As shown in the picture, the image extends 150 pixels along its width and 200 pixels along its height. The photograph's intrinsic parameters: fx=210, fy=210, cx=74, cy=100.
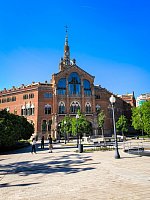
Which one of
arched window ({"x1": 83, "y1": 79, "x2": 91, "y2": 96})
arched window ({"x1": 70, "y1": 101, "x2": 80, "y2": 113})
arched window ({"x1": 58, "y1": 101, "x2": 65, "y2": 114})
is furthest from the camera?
arched window ({"x1": 83, "y1": 79, "x2": 91, "y2": 96})

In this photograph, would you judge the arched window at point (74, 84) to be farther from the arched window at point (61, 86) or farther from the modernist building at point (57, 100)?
the arched window at point (61, 86)

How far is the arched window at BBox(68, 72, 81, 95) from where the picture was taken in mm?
64812

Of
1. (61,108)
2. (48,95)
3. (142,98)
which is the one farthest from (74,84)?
A: (142,98)

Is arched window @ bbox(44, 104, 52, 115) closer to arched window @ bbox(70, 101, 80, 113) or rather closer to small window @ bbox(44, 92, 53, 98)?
small window @ bbox(44, 92, 53, 98)

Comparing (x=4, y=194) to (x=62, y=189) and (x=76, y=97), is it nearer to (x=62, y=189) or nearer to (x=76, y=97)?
(x=62, y=189)

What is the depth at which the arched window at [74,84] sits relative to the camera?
64.8m

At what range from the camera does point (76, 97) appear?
6462 centimetres

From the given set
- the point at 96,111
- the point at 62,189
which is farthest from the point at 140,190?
the point at 96,111

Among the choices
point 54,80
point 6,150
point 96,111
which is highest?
point 54,80

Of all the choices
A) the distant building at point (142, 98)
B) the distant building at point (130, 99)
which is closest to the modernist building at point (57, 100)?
the distant building at point (130, 99)

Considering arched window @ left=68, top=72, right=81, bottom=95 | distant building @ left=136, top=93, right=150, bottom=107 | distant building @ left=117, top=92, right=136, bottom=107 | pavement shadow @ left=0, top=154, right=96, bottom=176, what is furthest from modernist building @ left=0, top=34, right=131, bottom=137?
pavement shadow @ left=0, top=154, right=96, bottom=176

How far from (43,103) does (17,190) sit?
55.4 m

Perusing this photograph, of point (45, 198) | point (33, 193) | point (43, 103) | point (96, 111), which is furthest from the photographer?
point (96, 111)

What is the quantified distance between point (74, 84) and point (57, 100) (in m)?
7.49
